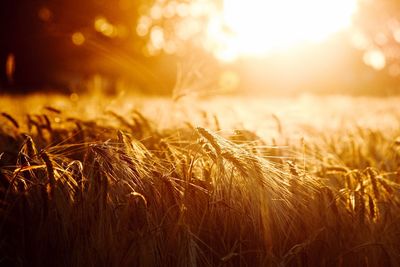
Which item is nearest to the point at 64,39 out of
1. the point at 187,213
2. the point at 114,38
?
the point at 114,38

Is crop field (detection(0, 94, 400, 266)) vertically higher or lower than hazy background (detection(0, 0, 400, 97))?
lower

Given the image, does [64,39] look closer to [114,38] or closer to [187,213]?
[114,38]

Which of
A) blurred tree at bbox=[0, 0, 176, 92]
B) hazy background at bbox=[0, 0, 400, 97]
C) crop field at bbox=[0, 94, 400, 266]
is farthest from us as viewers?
blurred tree at bbox=[0, 0, 176, 92]

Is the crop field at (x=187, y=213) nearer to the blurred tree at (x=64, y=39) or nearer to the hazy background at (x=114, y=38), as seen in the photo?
the hazy background at (x=114, y=38)

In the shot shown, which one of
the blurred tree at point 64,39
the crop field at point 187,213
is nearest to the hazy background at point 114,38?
the blurred tree at point 64,39

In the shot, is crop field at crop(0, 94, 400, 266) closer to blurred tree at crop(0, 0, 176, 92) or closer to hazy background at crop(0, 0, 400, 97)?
hazy background at crop(0, 0, 400, 97)

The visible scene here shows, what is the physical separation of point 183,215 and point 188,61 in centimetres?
152

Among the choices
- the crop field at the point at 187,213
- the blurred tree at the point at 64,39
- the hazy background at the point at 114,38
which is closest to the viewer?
the crop field at the point at 187,213

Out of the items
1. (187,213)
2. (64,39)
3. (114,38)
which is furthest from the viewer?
(114,38)

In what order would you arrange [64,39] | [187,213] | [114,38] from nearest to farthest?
[187,213] < [64,39] < [114,38]

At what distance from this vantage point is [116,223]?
1.87 m

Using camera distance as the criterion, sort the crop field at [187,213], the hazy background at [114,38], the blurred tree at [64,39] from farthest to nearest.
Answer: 1. the blurred tree at [64,39]
2. the hazy background at [114,38]
3. the crop field at [187,213]

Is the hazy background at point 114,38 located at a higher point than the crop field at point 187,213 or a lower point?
higher

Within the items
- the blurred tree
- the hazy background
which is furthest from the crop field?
the blurred tree
